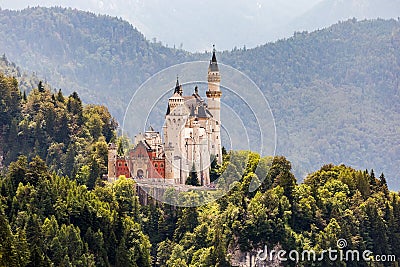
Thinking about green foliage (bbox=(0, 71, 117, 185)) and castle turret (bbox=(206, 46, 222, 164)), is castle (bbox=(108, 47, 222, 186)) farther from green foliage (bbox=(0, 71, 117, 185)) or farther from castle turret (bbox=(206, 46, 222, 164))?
green foliage (bbox=(0, 71, 117, 185))

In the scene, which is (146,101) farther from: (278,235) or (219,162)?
(278,235)

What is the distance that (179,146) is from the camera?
298ft

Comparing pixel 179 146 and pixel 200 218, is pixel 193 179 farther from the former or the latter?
pixel 200 218

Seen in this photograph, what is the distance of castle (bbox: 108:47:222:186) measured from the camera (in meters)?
90.6

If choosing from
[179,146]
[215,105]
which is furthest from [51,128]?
[179,146]

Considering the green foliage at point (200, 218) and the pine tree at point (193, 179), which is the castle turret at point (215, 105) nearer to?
the green foliage at point (200, 218)

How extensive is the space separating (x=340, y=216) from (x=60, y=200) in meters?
24.7

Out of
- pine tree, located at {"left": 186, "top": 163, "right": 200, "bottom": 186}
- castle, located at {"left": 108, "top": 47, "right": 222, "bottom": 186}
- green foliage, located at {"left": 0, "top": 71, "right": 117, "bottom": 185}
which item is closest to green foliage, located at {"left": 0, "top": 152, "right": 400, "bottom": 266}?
pine tree, located at {"left": 186, "top": 163, "right": 200, "bottom": 186}

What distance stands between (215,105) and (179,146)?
6.34 meters

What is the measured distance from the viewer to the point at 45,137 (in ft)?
364

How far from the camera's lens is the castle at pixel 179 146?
9062 cm

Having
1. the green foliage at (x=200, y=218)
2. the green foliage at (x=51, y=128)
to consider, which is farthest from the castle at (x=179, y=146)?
the green foliage at (x=51, y=128)

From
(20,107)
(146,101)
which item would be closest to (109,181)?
(146,101)

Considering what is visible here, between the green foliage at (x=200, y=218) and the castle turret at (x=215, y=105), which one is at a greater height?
the castle turret at (x=215, y=105)
